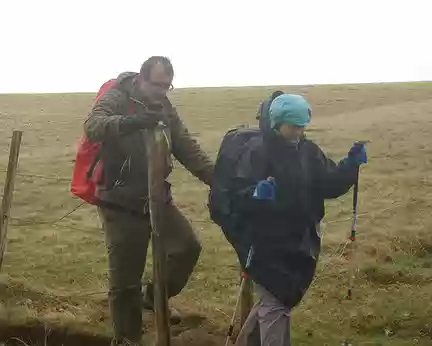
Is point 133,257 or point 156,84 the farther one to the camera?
point 133,257

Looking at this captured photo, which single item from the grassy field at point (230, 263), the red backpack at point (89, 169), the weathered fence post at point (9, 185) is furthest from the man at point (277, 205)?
the weathered fence post at point (9, 185)

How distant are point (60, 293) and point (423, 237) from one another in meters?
5.62

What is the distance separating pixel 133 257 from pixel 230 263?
4044 mm

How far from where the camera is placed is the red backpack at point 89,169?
5.35 meters

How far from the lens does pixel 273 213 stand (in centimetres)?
469

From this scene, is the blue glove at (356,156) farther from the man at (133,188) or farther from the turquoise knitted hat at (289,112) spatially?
the man at (133,188)

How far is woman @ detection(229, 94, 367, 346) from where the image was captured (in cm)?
468

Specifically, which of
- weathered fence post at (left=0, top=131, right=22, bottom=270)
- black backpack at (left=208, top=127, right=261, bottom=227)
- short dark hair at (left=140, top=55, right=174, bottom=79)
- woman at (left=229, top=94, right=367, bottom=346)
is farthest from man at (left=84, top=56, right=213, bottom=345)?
weathered fence post at (left=0, top=131, right=22, bottom=270)

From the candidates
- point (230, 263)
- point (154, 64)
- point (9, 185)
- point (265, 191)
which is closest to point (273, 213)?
point (265, 191)

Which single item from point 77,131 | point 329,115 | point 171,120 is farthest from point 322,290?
point 329,115

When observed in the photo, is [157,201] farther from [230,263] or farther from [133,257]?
[230,263]

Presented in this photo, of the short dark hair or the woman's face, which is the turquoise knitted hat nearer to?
the woman's face

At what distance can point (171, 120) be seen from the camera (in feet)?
18.6

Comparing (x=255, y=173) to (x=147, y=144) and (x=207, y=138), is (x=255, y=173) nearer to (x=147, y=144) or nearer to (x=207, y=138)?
(x=147, y=144)
